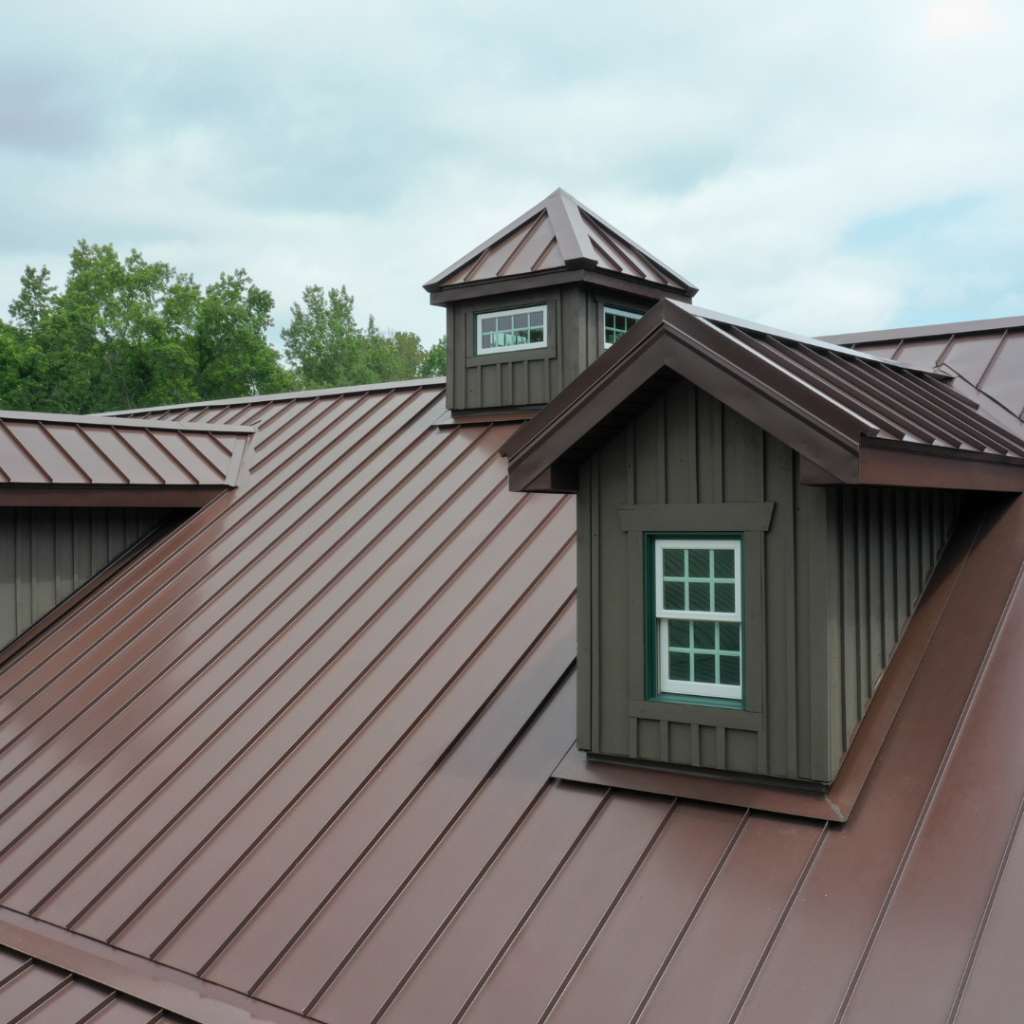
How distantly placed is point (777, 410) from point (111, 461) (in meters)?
8.36

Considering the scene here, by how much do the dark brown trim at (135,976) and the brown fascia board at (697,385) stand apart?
3142 millimetres

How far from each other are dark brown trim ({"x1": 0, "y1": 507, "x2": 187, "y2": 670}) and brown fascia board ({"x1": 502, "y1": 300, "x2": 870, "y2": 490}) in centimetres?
665

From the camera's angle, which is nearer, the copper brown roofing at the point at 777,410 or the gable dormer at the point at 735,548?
the copper brown roofing at the point at 777,410

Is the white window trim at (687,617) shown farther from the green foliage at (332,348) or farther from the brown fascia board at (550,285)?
the green foliage at (332,348)

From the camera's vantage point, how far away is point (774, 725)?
5020 millimetres

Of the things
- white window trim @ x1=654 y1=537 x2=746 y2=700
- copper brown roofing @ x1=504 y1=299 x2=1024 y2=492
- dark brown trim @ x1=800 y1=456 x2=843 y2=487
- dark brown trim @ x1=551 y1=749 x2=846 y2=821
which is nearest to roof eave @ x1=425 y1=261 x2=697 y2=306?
copper brown roofing @ x1=504 y1=299 x2=1024 y2=492

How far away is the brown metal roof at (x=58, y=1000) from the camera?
5.23 metres

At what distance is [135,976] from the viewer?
17.8ft

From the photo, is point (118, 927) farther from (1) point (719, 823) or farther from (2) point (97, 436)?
(2) point (97, 436)

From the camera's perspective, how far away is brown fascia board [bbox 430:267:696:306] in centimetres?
1070

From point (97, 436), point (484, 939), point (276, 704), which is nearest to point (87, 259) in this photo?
point (97, 436)

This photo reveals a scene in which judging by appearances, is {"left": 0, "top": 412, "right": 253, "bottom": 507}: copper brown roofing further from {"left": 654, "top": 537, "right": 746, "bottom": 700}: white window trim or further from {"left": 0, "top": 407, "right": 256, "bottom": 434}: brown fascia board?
{"left": 654, "top": 537, "right": 746, "bottom": 700}: white window trim

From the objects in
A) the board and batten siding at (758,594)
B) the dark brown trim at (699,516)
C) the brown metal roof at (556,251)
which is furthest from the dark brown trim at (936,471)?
the brown metal roof at (556,251)

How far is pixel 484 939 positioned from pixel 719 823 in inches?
52.9
